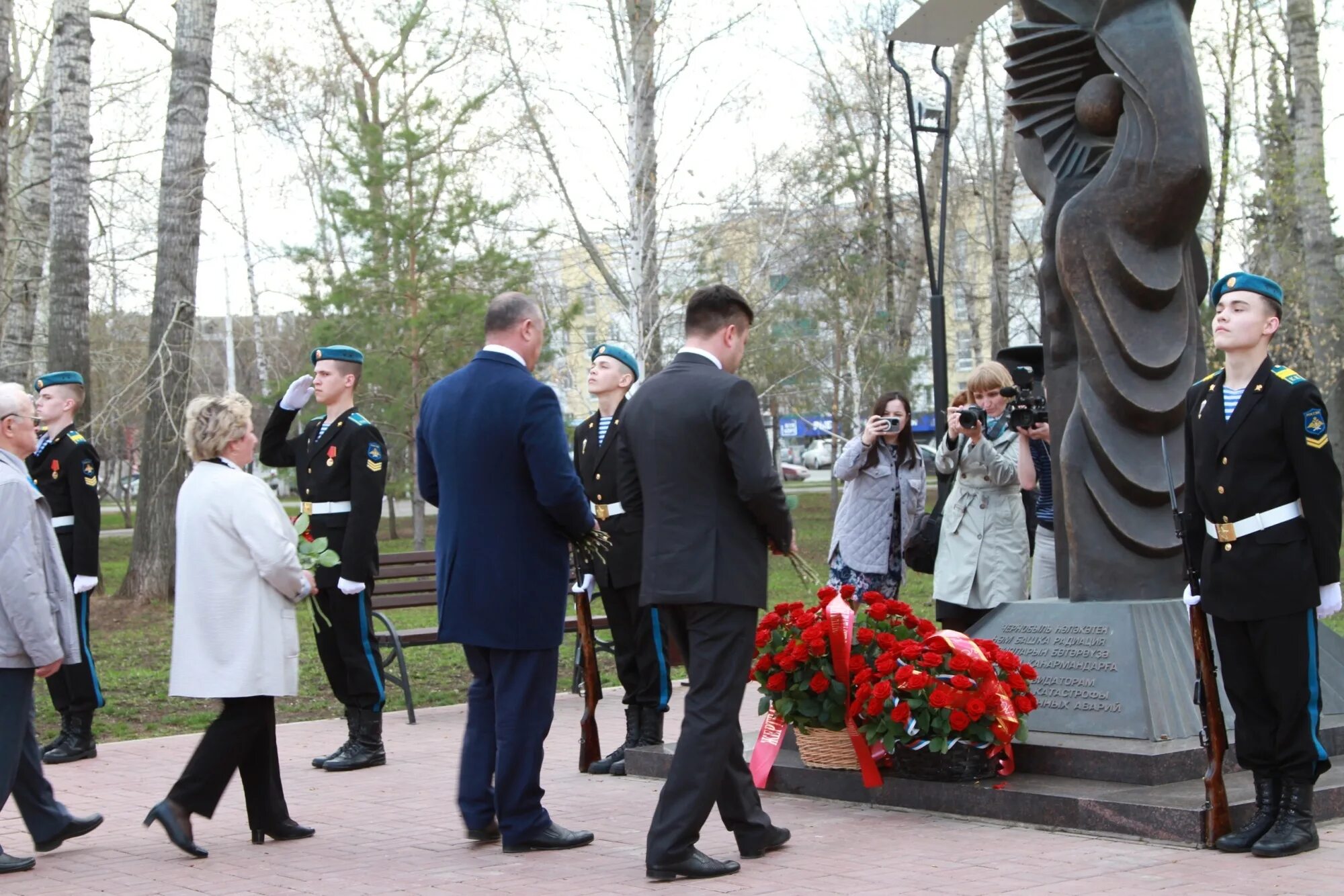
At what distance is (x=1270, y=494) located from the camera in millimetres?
5277

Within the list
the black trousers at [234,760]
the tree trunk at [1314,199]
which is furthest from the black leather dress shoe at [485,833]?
the tree trunk at [1314,199]

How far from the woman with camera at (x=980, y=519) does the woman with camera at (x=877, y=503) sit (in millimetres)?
360

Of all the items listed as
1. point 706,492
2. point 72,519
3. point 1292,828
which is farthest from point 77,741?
point 1292,828

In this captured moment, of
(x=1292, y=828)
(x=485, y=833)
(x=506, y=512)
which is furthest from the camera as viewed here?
(x=485, y=833)

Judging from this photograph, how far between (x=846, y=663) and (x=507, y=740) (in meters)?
1.47

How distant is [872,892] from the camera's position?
4820 mm

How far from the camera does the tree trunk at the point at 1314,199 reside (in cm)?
2022

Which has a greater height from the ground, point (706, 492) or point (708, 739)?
point (706, 492)

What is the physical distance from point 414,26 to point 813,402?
12961mm

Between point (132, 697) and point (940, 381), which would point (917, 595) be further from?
point (132, 697)

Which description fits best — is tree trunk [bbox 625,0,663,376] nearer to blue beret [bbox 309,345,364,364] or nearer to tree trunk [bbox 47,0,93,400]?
tree trunk [bbox 47,0,93,400]

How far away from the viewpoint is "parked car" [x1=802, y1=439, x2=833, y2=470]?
68.2 meters

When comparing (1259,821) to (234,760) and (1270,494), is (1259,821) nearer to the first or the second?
(1270,494)

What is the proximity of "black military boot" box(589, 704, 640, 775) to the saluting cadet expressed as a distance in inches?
123
